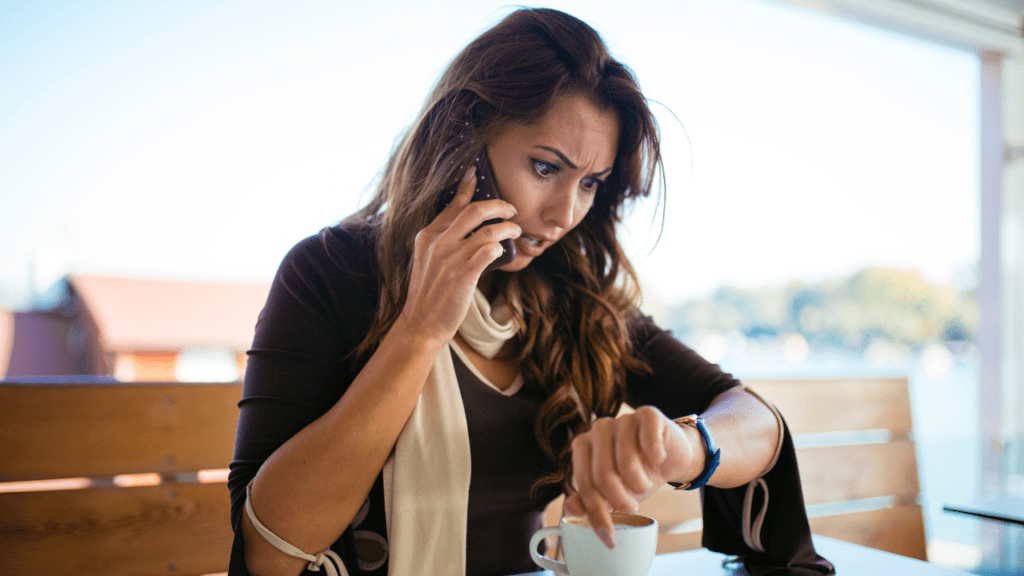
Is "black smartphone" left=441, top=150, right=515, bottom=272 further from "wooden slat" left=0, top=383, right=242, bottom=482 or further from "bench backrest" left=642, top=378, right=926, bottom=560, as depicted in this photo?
"bench backrest" left=642, top=378, right=926, bottom=560

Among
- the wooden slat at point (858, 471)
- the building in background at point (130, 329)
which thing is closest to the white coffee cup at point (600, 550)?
the building in background at point (130, 329)

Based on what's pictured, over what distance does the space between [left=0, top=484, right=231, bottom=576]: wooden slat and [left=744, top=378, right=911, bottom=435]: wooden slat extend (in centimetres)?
136

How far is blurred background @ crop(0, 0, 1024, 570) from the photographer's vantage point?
1.52 m

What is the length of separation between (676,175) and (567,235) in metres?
0.25

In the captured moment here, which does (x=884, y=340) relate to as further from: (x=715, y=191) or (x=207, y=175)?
(x=207, y=175)

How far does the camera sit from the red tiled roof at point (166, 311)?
1.60 metres

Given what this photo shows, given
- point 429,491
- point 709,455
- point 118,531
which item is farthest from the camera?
point 118,531

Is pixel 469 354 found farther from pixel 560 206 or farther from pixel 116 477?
pixel 116 477

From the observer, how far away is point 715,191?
232cm

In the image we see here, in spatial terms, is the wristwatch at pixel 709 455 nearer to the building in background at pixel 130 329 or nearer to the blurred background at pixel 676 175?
the blurred background at pixel 676 175

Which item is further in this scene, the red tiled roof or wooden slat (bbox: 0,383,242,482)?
the red tiled roof

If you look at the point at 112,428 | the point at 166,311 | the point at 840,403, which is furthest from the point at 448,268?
the point at 840,403

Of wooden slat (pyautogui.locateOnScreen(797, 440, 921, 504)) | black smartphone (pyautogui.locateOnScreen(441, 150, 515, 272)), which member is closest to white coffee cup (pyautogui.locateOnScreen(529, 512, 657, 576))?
black smartphone (pyautogui.locateOnScreen(441, 150, 515, 272))

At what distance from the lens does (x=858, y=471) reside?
193cm
